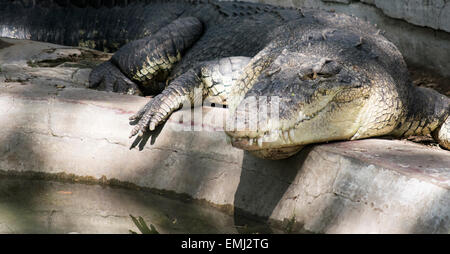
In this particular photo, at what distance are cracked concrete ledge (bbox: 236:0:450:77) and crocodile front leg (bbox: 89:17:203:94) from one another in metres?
1.29

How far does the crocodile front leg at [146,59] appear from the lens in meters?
4.91

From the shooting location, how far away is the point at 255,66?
3578 millimetres

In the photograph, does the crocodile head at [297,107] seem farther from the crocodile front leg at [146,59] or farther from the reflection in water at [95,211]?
the crocodile front leg at [146,59]

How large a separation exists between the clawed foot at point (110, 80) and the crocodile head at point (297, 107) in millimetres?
2233

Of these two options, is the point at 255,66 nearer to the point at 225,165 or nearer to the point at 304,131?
the point at 225,165

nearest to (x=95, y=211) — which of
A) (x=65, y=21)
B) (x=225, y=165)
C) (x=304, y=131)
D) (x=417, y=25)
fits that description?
(x=225, y=165)

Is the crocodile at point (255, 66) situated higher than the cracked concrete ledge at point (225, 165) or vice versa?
the crocodile at point (255, 66)

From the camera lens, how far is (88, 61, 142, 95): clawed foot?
15.9ft

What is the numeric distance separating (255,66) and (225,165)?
74cm

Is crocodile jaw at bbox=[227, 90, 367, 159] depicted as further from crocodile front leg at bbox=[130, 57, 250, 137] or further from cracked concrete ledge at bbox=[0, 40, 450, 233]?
crocodile front leg at bbox=[130, 57, 250, 137]

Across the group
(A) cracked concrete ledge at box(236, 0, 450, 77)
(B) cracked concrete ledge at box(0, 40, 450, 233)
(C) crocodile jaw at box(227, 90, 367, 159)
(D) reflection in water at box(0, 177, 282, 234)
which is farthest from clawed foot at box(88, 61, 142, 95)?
(C) crocodile jaw at box(227, 90, 367, 159)

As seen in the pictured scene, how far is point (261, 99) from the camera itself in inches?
107

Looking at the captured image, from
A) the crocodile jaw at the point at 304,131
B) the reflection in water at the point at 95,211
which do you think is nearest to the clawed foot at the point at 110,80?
the reflection in water at the point at 95,211

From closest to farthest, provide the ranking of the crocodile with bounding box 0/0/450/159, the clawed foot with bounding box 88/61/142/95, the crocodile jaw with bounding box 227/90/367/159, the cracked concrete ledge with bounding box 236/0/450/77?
the crocodile jaw with bounding box 227/90/367/159 → the crocodile with bounding box 0/0/450/159 → the cracked concrete ledge with bounding box 236/0/450/77 → the clawed foot with bounding box 88/61/142/95
